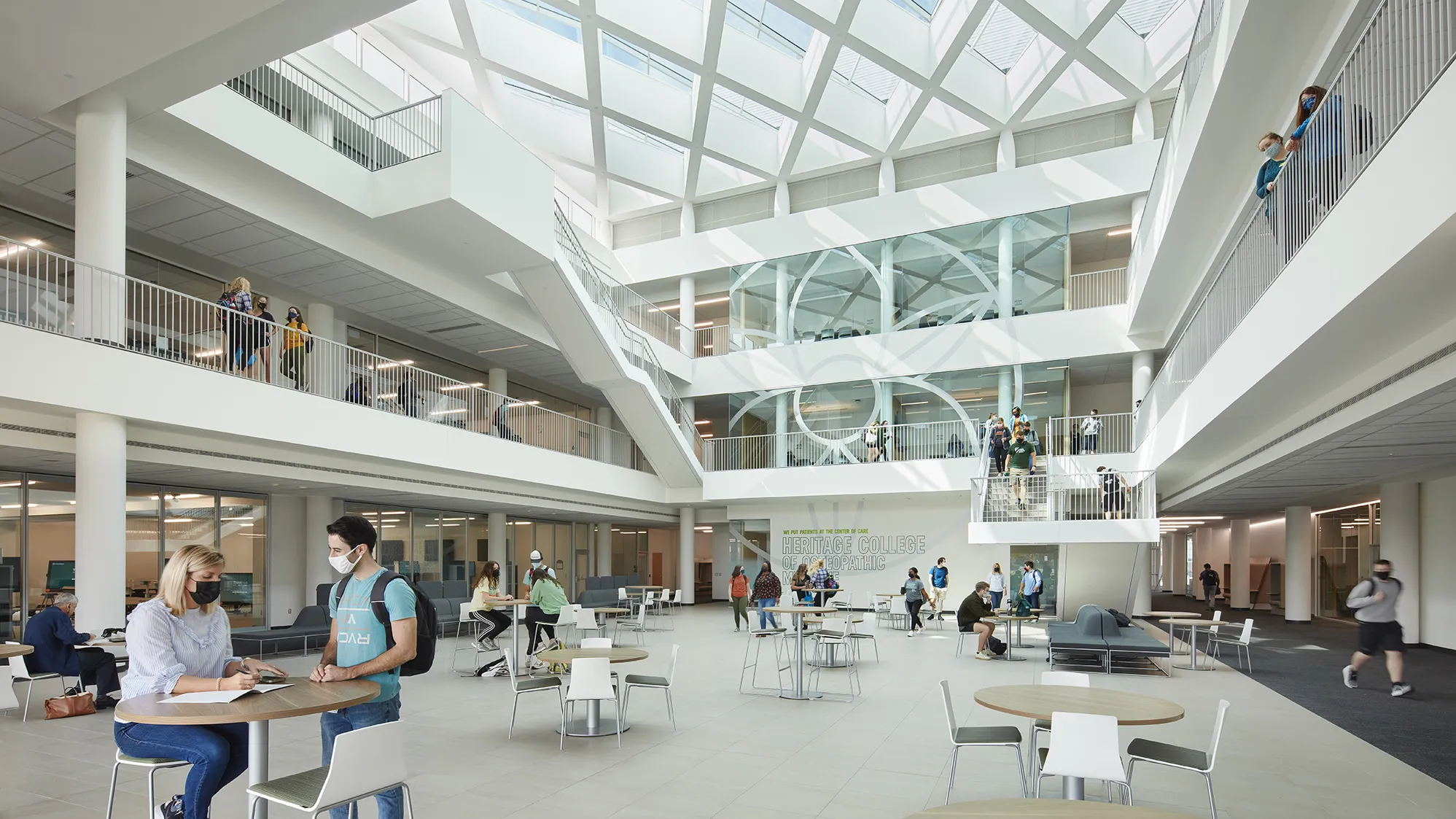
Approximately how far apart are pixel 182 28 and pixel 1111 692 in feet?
33.5

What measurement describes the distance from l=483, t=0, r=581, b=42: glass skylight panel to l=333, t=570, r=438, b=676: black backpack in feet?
61.9

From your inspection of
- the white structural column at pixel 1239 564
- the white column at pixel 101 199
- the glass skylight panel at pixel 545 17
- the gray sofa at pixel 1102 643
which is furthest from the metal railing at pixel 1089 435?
the white column at pixel 101 199

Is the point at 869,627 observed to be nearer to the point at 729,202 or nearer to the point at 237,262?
the point at 237,262

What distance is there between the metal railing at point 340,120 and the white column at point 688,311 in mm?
11159

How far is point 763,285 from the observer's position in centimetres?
2709

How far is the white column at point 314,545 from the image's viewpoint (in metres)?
18.4

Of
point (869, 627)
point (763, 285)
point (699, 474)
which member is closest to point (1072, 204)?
point (763, 285)

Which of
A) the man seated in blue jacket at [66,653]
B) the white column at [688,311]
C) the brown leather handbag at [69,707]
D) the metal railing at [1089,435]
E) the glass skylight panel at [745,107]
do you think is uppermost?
the glass skylight panel at [745,107]

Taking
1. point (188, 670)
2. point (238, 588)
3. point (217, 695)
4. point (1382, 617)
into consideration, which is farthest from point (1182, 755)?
point (238, 588)

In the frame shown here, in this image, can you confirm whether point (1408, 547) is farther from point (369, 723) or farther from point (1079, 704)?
point (369, 723)

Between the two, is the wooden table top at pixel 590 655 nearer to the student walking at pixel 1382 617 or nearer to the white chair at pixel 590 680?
the white chair at pixel 590 680

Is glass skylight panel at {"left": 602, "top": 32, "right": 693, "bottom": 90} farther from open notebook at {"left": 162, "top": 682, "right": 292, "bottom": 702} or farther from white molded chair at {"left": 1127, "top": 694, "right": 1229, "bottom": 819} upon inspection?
open notebook at {"left": 162, "top": 682, "right": 292, "bottom": 702}

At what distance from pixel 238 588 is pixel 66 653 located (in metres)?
8.65

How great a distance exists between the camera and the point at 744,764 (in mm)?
7289
